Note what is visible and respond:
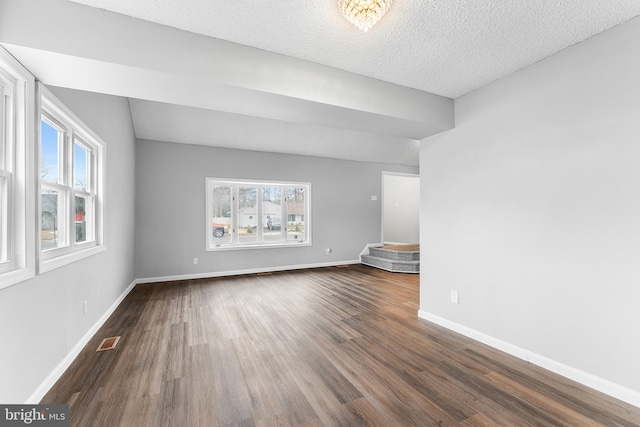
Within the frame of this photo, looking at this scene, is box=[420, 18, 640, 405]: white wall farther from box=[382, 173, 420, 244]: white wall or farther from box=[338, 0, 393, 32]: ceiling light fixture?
box=[382, 173, 420, 244]: white wall

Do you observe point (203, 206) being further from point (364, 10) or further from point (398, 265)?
point (364, 10)

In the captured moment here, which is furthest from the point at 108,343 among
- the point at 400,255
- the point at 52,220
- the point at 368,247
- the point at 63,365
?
the point at 368,247

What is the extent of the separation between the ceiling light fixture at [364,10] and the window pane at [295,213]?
480 centimetres

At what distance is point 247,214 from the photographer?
593 centimetres

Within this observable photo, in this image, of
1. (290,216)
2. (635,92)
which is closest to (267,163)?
(290,216)

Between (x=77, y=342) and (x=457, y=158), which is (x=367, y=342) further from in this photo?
(x=77, y=342)

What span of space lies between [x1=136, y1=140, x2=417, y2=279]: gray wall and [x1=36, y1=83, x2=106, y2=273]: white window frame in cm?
197

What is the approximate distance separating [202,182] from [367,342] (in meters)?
4.34

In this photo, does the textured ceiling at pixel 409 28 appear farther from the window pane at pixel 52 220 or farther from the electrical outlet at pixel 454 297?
the electrical outlet at pixel 454 297

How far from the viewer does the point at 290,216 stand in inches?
251

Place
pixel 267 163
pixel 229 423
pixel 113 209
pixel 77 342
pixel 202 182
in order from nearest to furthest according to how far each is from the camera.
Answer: pixel 229 423 → pixel 77 342 → pixel 113 209 → pixel 202 182 → pixel 267 163

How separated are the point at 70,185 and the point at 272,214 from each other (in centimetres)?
388

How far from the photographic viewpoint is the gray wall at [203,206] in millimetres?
5051

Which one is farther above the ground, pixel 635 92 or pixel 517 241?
pixel 635 92
